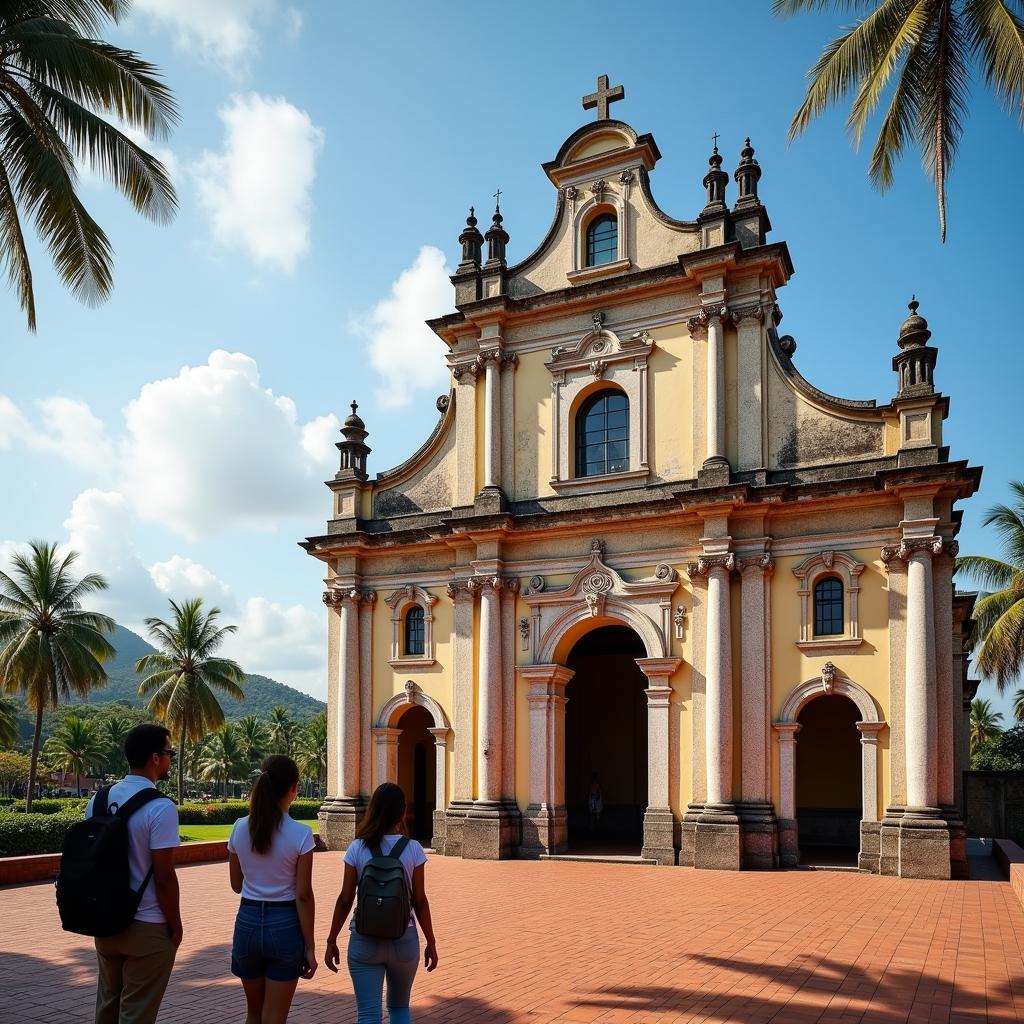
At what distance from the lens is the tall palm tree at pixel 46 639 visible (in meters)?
32.2

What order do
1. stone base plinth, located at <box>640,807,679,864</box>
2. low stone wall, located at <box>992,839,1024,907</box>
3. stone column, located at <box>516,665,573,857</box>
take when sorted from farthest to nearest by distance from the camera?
stone column, located at <box>516,665,573,857</box>, stone base plinth, located at <box>640,807,679,864</box>, low stone wall, located at <box>992,839,1024,907</box>

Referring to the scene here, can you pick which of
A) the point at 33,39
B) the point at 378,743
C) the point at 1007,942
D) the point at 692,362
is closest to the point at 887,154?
the point at 692,362

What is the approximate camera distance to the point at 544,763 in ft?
69.7

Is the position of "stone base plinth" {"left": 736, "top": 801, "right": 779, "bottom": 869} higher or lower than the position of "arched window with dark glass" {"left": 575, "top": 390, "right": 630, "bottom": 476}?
lower

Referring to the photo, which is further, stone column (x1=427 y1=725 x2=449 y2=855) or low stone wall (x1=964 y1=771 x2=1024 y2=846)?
low stone wall (x1=964 y1=771 x2=1024 y2=846)

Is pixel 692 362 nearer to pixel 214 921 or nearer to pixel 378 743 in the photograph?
pixel 378 743

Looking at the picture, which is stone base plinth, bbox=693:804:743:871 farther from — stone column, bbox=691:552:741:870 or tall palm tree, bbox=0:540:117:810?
tall palm tree, bbox=0:540:117:810

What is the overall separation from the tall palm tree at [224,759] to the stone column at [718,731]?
58162 mm

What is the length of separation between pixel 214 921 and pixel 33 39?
457 inches

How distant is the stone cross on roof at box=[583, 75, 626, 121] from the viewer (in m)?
23.3

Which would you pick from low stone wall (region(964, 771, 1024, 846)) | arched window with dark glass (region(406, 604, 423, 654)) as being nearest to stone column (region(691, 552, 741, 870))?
arched window with dark glass (region(406, 604, 423, 654))

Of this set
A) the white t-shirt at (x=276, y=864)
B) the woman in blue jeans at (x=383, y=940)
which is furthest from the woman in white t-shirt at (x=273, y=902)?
the woman in blue jeans at (x=383, y=940)

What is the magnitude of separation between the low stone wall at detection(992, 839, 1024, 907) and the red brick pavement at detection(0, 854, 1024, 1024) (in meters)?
0.37

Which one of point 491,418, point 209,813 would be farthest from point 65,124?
point 209,813
